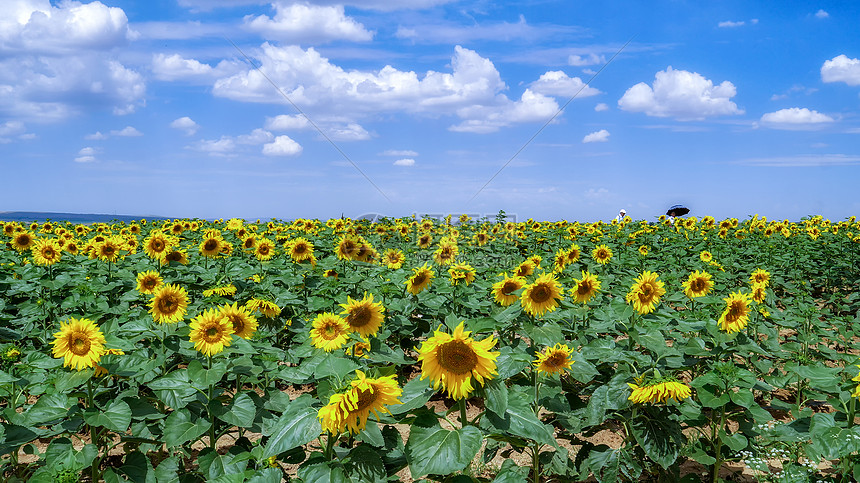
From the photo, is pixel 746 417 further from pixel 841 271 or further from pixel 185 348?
pixel 841 271

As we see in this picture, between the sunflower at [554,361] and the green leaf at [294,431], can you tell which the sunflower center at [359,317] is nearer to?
the sunflower at [554,361]

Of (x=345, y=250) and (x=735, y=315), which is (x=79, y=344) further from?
(x=735, y=315)

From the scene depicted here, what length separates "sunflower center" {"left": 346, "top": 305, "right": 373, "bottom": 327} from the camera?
4.02 m

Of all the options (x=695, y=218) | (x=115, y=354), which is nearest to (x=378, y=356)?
(x=115, y=354)

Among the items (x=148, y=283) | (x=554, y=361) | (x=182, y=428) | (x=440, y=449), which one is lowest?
(x=182, y=428)

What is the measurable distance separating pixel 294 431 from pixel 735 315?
3997 millimetres

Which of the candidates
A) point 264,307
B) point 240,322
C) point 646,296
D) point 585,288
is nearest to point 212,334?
point 240,322

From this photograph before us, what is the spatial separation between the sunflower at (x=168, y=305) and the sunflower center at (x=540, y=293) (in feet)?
9.92

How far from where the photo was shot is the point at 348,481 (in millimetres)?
2289

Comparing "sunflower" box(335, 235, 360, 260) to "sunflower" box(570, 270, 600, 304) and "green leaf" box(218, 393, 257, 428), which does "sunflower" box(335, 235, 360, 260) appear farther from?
"green leaf" box(218, 393, 257, 428)

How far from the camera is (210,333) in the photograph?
12.8 feet

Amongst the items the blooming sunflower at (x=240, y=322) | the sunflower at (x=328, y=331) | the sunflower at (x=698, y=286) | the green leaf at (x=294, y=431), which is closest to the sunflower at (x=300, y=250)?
the blooming sunflower at (x=240, y=322)

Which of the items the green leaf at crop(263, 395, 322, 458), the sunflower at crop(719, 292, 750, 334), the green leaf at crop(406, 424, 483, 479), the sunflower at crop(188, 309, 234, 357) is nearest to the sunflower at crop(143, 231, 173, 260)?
the sunflower at crop(188, 309, 234, 357)

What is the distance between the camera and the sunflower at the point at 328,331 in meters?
3.96
